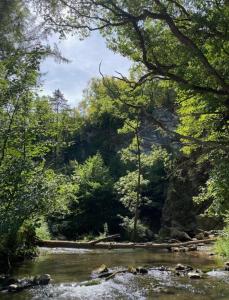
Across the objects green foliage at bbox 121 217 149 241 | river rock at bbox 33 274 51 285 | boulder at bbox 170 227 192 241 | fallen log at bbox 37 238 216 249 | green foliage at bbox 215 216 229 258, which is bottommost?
river rock at bbox 33 274 51 285

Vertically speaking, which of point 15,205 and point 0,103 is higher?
point 0,103

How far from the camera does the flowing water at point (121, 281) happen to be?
10594mm

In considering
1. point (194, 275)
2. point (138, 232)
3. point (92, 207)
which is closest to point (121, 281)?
point (194, 275)

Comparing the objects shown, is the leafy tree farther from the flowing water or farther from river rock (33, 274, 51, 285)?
river rock (33, 274, 51, 285)

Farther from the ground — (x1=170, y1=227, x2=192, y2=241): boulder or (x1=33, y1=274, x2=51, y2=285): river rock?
(x1=170, y1=227, x2=192, y2=241): boulder

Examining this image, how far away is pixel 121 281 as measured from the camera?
12367 mm

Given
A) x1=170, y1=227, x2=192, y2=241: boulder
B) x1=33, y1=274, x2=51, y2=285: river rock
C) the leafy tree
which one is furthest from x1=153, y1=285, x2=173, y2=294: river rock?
the leafy tree

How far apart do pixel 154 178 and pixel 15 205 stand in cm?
3332

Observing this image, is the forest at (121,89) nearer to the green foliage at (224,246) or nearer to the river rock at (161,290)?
the green foliage at (224,246)

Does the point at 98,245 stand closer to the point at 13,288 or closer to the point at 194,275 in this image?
the point at 194,275

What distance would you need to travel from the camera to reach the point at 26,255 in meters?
16.5

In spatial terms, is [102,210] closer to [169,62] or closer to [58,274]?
[58,274]

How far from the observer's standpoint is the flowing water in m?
10.6

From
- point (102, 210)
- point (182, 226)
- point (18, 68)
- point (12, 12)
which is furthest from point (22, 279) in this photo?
point (102, 210)
